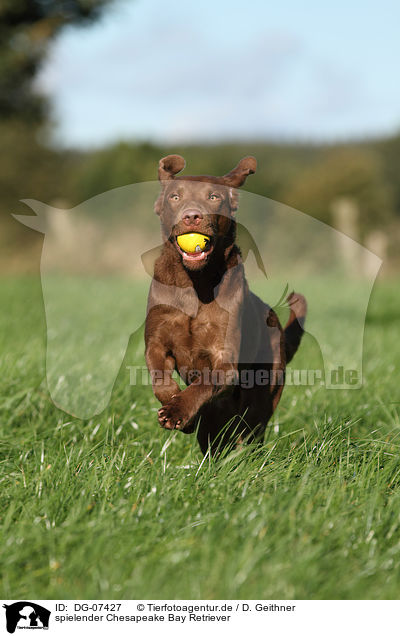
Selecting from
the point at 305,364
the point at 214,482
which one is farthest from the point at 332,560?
the point at 305,364

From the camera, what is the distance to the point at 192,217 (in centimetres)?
235

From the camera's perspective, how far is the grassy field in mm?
2555

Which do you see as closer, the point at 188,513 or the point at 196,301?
the point at 196,301

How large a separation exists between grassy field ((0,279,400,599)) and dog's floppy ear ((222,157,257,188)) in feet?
4.73

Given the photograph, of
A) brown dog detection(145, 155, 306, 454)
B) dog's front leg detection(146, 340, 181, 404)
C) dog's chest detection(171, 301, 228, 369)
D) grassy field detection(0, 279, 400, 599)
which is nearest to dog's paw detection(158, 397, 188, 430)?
brown dog detection(145, 155, 306, 454)

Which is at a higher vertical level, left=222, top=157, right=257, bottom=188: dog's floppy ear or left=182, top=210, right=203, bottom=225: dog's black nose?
left=222, top=157, right=257, bottom=188: dog's floppy ear

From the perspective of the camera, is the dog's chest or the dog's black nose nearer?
the dog's black nose

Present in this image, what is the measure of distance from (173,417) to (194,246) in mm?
635

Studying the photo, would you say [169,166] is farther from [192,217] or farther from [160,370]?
[160,370]

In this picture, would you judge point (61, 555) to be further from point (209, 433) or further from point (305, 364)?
point (305, 364)

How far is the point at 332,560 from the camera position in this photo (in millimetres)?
2707
